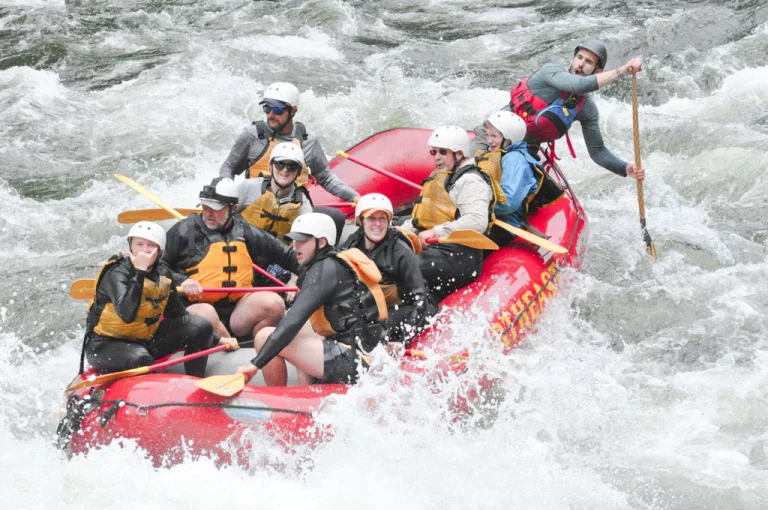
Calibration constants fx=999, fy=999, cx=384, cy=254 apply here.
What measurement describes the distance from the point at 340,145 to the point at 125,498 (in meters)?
5.64

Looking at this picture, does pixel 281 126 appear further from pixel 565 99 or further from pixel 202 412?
pixel 202 412

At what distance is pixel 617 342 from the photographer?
6582 millimetres

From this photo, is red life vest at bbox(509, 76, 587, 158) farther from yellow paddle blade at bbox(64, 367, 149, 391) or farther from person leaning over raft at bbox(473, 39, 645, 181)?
yellow paddle blade at bbox(64, 367, 149, 391)

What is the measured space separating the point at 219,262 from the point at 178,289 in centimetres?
29

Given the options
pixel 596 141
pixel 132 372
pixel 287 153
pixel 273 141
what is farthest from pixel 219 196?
pixel 596 141

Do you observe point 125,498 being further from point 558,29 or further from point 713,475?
point 558,29

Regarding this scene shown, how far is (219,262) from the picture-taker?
539 cm

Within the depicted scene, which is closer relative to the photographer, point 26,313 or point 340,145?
point 26,313

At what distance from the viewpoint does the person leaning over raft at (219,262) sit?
212 inches

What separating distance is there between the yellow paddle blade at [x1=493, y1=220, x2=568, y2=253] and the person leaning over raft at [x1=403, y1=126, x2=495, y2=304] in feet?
0.63

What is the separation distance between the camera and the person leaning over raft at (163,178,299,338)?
5375 mm

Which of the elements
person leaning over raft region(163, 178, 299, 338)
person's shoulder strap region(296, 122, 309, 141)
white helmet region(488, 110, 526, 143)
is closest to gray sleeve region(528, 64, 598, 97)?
white helmet region(488, 110, 526, 143)

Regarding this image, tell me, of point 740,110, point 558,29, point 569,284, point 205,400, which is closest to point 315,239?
point 205,400

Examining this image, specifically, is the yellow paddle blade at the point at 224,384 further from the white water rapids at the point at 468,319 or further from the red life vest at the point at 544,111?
the red life vest at the point at 544,111
